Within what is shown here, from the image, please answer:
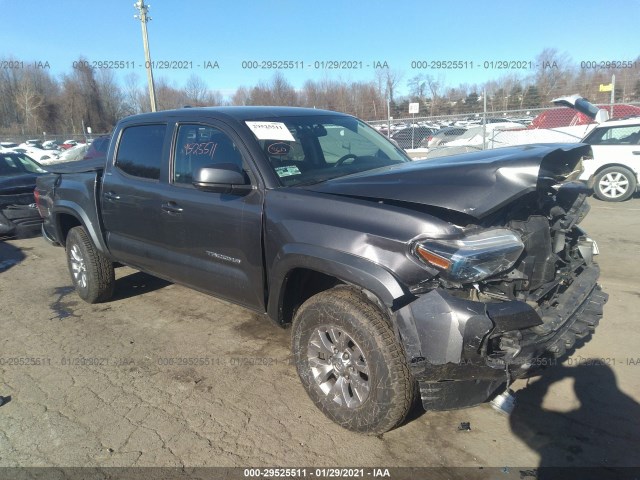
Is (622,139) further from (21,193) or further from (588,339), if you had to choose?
(21,193)

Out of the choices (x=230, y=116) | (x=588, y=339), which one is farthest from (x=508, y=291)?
(x=230, y=116)

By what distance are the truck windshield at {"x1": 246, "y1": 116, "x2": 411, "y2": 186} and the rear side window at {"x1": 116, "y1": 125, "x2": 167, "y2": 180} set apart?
3.47 feet

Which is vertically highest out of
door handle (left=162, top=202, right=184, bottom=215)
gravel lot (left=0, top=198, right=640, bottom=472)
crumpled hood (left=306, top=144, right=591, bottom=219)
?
crumpled hood (left=306, top=144, right=591, bottom=219)

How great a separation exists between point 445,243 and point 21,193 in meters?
8.40

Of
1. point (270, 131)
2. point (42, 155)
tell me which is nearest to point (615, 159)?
point (270, 131)

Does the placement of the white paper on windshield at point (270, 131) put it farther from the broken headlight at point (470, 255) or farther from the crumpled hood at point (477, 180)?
the broken headlight at point (470, 255)

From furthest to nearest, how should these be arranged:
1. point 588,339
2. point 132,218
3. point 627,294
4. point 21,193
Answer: point 21,193
point 627,294
point 132,218
point 588,339

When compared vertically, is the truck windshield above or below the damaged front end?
above

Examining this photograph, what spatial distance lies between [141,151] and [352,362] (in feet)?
9.11

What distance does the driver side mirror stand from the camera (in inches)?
116

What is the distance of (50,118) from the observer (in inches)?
2271

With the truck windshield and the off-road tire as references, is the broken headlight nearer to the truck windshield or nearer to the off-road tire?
the truck windshield

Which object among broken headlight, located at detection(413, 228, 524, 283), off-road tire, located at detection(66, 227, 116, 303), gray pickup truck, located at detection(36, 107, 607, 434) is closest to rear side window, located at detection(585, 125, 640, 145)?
gray pickup truck, located at detection(36, 107, 607, 434)

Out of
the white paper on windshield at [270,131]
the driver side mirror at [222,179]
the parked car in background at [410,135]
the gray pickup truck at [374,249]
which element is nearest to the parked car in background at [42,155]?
the parked car in background at [410,135]
